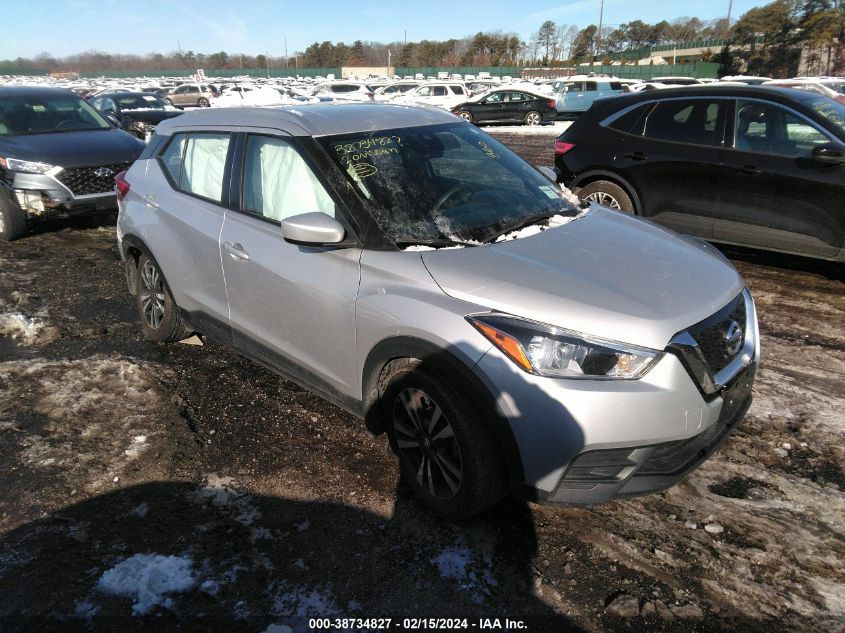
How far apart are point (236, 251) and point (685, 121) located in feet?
16.0

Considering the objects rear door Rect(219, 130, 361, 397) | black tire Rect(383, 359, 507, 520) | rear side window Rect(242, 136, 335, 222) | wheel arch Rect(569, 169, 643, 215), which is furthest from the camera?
wheel arch Rect(569, 169, 643, 215)

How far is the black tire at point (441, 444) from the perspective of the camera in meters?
2.52

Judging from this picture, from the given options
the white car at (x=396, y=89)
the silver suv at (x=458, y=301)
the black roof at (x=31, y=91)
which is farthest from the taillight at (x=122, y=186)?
the white car at (x=396, y=89)

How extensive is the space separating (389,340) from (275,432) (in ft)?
4.25

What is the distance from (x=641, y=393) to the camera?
90.3 inches

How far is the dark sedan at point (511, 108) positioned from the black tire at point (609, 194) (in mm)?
18071

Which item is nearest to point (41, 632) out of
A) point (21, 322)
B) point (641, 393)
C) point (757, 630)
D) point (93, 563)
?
point (93, 563)

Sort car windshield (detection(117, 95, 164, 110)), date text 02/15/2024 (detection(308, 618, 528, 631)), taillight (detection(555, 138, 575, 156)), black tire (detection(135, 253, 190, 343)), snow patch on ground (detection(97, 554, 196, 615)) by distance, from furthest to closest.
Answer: car windshield (detection(117, 95, 164, 110)) < taillight (detection(555, 138, 575, 156)) < black tire (detection(135, 253, 190, 343)) < snow patch on ground (detection(97, 554, 196, 615)) < date text 02/15/2024 (detection(308, 618, 528, 631))

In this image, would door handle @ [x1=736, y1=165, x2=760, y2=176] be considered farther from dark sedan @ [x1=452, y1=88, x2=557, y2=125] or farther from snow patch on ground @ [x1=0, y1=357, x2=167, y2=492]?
dark sedan @ [x1=452, y1=88, x2=557, y2=125]

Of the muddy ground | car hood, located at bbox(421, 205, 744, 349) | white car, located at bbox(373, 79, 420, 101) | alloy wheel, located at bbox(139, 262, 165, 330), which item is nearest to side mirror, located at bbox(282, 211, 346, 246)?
car hood, located at bbox(421, 205, 744, 349)

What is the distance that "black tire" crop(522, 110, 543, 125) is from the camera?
23750 millimetres

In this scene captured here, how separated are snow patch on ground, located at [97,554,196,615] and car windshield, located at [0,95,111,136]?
7942 millimetres

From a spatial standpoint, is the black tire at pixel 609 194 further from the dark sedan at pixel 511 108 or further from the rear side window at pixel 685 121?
the dark sedan at pixel 511 108

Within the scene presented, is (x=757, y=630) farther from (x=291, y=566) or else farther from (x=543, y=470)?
(x=291, y=566)
